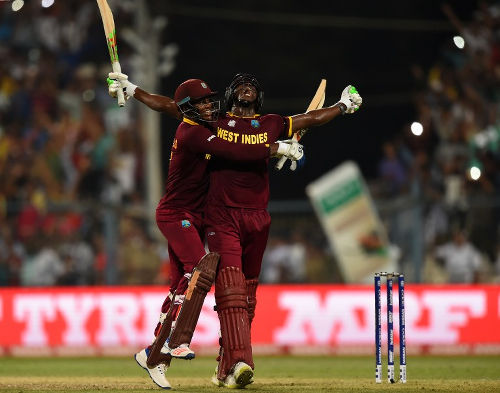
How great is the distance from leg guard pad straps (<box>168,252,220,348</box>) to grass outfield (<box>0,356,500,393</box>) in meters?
0.47

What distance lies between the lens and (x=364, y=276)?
16516 millimetres

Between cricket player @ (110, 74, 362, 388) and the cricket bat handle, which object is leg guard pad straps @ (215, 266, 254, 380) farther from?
the cricket bat handle

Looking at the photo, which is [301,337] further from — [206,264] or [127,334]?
[206,264]

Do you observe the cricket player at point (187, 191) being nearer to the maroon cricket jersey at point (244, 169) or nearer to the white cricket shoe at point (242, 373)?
the maroon cricket jersey at point (244, 169)

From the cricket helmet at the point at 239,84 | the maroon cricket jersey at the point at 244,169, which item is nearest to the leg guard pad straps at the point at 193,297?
the maroon cricket jersey at the point at 244,169

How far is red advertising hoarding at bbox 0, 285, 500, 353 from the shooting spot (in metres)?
15.6

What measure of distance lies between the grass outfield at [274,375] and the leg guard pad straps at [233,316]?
0.30 metres

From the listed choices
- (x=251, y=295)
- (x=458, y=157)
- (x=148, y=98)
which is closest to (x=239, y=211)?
(x=251, y=295)

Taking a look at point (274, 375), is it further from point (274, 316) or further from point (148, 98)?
point (274, 316)

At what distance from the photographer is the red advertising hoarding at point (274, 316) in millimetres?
15562

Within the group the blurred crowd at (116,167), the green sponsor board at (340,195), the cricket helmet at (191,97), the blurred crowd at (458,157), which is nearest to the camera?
the cricket helmet at (191,97)

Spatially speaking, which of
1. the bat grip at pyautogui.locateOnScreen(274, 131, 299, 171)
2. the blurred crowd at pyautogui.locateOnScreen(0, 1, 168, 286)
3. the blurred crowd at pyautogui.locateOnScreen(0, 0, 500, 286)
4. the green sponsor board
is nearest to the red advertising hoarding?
the blurred crowd at pyautogui.locateOnScreen(0, 0, 500, 286)

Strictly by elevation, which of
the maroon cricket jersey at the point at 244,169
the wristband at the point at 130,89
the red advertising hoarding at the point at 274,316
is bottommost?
the red advertising hoarding at the point at 274,316

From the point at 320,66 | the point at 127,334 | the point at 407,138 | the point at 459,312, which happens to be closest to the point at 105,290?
the point at 127,334
